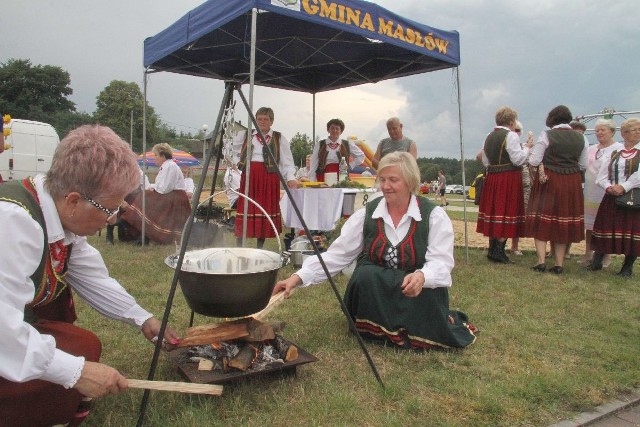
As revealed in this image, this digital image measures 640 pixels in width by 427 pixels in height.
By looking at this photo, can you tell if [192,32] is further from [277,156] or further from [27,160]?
[27,160]

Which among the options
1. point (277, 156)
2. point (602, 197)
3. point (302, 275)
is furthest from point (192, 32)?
point (602, 197)

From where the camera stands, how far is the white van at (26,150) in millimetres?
14039

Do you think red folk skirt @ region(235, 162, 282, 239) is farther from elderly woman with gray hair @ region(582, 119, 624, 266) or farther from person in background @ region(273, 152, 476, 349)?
elderly woman with gray hair @ region(582, 119, 624, 266)

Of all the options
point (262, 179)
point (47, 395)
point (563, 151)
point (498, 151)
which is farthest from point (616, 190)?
point (47, 395)

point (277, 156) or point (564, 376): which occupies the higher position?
point (277, 156)

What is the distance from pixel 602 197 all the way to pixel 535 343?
11.6 feet

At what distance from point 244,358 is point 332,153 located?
510 cm

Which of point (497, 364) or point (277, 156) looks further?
point (277, 156)

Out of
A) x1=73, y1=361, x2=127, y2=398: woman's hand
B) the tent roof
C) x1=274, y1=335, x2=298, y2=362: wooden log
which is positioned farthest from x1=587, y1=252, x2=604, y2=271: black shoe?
x1=73, y1=361, x2=127, y2=398: woman's hand

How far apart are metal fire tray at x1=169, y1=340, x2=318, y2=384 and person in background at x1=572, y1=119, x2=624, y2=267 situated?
4.86 meters

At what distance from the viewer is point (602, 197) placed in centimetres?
592

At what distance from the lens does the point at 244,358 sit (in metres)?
2.46

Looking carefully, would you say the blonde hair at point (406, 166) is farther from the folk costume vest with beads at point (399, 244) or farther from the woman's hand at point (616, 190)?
the woman's hand at point (616, 190)

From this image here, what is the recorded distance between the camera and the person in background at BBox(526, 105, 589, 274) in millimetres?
5449
